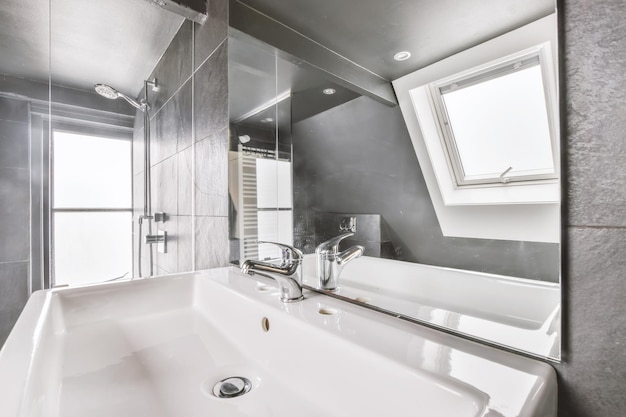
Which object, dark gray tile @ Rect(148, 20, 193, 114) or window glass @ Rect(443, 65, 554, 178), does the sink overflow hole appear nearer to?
window glass @ Rect(443, 65, 554, 178)

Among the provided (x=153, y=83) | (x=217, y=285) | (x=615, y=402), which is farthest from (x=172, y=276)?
(x=153, y=83)

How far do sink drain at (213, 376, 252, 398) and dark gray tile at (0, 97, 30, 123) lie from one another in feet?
4.47

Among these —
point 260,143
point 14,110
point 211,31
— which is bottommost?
point 260,143

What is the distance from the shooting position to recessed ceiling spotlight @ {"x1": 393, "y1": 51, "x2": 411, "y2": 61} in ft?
2.17

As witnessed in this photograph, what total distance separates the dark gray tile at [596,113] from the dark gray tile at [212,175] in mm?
1045

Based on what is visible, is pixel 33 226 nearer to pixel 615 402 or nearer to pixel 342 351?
pixel 342 351

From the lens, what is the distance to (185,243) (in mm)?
1553

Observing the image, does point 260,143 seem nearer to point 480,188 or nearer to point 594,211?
point 480,188

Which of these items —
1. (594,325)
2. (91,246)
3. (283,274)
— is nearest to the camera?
(594,325)

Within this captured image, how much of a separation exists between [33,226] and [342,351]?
144 cm

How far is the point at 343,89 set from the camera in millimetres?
811

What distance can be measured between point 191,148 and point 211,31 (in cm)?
53

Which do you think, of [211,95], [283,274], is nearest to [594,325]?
[283,274]

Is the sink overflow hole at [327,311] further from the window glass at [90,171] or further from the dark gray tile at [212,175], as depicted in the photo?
the window glass at [90,171]
